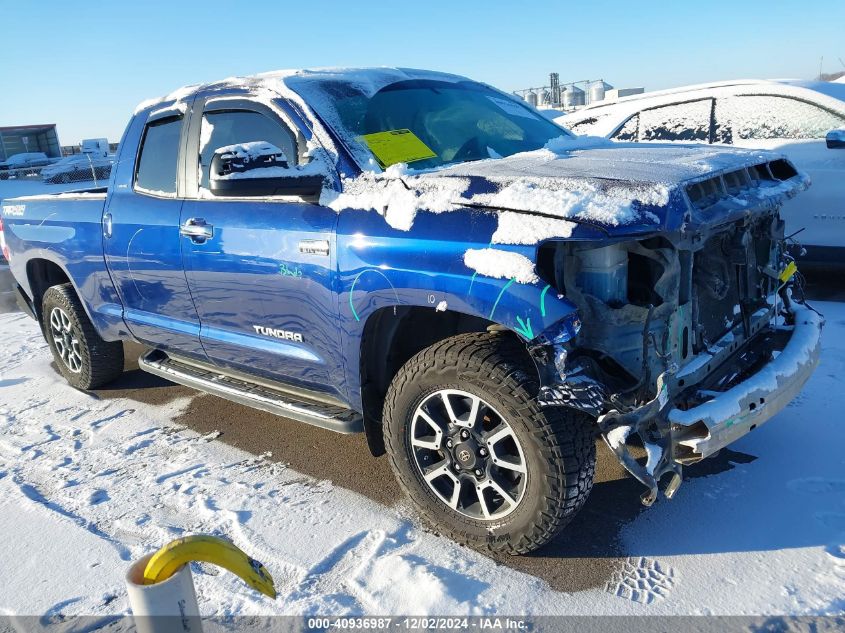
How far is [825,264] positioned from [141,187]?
5.29 m

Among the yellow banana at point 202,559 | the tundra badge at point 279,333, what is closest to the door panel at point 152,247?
the tundra badge at point 279,333

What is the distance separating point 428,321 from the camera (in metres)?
3.04

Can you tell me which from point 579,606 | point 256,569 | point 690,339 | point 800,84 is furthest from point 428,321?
point 800,84

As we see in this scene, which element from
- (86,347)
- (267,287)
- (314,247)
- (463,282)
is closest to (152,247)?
(267,287)

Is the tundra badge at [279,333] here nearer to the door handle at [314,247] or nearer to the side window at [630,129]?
the door handle at [314,247]

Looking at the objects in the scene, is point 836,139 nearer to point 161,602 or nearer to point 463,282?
point 463,282

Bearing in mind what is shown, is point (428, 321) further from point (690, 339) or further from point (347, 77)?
point (347, 77)

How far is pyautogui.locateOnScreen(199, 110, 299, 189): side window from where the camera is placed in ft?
10.8

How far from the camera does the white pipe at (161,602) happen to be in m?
1.38

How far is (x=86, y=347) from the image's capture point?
484 cm

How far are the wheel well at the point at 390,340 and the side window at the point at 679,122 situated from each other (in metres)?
4.21

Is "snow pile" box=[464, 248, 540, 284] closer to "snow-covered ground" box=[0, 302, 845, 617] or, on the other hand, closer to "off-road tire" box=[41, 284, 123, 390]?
"snow-covered ground" box=[0, 302, 845, 617]

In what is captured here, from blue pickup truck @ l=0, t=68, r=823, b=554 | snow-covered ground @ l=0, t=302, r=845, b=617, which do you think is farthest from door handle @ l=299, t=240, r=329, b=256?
snow-covered ground @ l=0, t=302, r=845, b=617

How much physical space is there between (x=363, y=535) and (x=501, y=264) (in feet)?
4.47
